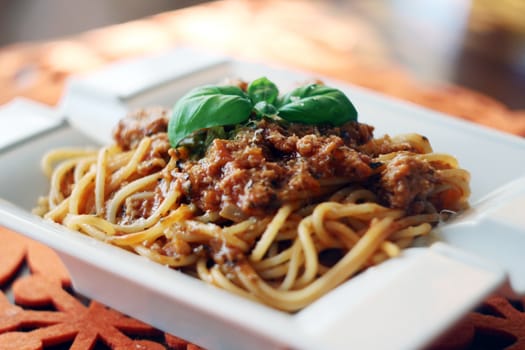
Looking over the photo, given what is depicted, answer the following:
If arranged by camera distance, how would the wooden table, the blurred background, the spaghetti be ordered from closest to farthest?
the spaghetti, the wooden table, the blurred background

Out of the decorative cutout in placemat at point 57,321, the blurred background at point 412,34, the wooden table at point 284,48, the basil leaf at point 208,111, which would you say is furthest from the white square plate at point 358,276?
the blurred background at point 412,34

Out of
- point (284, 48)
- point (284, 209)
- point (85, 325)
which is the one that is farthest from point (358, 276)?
point (284, 48)

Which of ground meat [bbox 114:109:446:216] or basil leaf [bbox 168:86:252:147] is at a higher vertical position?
basil leaf [bbox 168:86:252:147]

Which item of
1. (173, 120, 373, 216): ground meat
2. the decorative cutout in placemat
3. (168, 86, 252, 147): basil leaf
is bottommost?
the decorative cutout in placemat

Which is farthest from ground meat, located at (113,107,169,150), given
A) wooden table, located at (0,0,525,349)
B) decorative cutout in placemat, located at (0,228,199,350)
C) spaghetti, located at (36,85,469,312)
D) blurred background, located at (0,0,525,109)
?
blurred background, located at (0,0,525,109)

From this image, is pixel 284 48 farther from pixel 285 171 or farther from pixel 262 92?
pixel 285 171

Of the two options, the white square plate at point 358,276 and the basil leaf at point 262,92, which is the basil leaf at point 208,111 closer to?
the basil leaf at point 262,92

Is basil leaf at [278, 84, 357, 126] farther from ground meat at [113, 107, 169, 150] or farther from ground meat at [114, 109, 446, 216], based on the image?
ground meat at [113, 107, 169, 150]

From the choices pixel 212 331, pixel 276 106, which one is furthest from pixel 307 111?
pixel 212 331
